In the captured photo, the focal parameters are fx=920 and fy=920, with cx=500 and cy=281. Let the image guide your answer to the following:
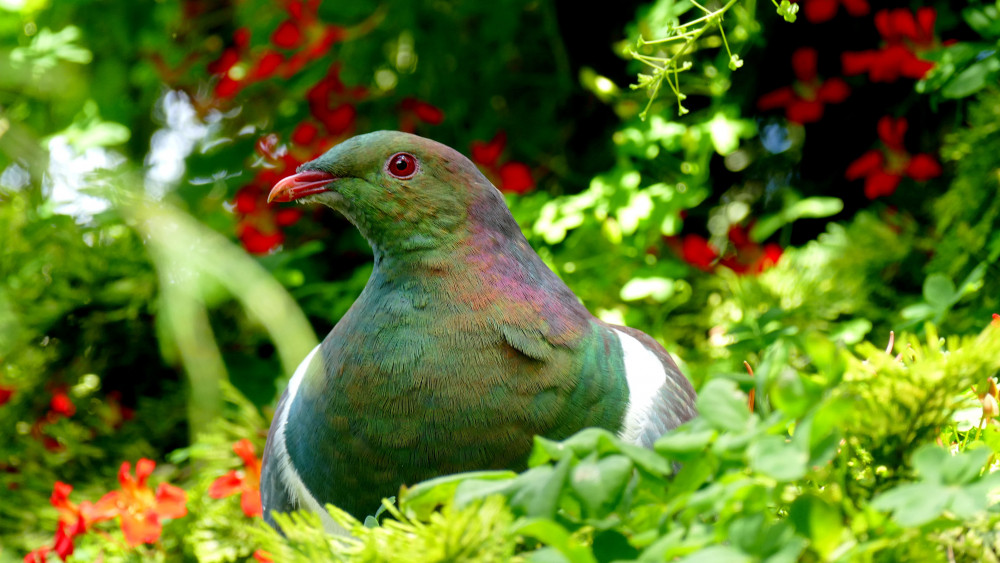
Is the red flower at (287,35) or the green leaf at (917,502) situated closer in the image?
the green leaf at (917,502)

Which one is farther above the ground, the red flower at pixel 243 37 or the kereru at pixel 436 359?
the red flower at pixel 243 37

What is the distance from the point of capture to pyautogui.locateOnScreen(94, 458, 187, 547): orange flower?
1849 millimetres

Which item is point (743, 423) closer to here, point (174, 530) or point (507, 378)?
point (507, 378)

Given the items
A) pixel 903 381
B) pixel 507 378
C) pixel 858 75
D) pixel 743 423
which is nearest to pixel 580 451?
pixel 743 423

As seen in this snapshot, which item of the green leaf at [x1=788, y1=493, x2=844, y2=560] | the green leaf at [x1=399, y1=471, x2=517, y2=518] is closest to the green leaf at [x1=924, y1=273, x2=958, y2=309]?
the green leaf at [x1=788, y1=493, x2=844, y2=560]

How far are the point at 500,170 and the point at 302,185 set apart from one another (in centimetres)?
108

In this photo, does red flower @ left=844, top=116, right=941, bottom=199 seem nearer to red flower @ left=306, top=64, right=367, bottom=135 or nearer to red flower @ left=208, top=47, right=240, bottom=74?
red flower @ left=306, top=64, right=367, bottom=135

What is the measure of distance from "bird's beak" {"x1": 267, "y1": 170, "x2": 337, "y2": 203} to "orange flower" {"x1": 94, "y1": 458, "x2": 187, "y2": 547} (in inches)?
26.8

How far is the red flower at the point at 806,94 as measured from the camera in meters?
2.56

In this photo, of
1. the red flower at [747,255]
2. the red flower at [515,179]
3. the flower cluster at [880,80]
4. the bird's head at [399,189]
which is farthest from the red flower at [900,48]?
the bird's head at [399,189]

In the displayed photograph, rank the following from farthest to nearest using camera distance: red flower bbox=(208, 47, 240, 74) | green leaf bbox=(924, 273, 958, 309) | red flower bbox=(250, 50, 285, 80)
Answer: red flower bbox=(208, 47, 240, 74) < red flower bbox=(250, 50, 285, 80) < green leaf bbox=(924, 273, 958, 309)

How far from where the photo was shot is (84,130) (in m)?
A: 2.43

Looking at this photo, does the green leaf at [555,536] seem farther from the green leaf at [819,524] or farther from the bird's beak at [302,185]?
the bird's beak at [302,185]

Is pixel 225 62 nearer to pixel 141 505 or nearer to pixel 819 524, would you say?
pixel 141 505
